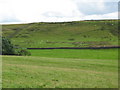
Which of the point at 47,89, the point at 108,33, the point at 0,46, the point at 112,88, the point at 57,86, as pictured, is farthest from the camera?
the point at 108,33

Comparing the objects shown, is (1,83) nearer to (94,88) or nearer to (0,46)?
(94,88)

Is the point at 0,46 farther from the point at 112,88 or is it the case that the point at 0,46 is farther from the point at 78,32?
the point at 78,32

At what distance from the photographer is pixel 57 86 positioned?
1834 cm

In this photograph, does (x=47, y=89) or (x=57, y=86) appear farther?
(x=57, y=86)

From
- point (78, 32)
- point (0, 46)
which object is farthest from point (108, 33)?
point (0, 46)

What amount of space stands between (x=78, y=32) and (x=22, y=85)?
17654 centimetres

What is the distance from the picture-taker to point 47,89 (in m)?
17.0

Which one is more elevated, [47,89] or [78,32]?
[47,89]

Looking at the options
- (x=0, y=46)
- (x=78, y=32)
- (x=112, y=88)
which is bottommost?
(x=78, y=32)

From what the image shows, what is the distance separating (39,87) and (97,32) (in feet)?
553

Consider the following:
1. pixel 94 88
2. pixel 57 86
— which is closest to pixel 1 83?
pixel 57 86

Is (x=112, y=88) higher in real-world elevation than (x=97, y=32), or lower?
higher

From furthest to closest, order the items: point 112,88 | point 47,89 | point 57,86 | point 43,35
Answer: point 43,35 → point 112,88 → point 57,86 → point 47,89

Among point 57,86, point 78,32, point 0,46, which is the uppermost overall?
point 57,86
